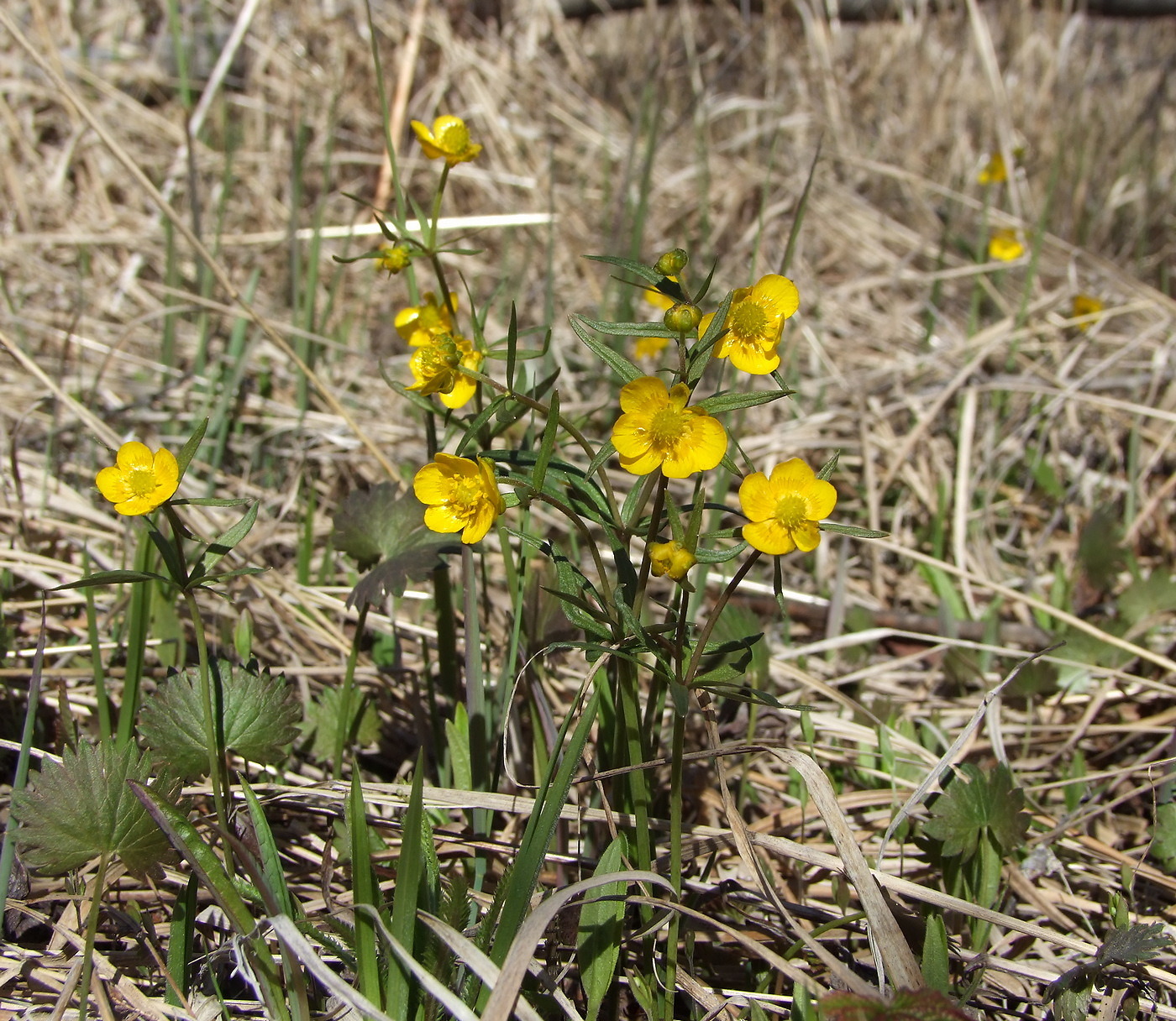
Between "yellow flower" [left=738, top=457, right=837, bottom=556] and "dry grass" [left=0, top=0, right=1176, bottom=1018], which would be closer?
"yellow flower" [left=738, top=457, right=837, bottom=556]

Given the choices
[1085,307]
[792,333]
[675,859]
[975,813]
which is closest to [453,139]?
[675,859]

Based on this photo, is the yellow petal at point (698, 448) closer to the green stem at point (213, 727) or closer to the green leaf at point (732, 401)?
the green leaf at point (732, 401)

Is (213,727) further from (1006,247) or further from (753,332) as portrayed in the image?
(1006,247)

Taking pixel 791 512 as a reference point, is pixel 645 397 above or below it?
above

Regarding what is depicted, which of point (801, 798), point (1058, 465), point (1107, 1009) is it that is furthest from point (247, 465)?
point (1058, 465)

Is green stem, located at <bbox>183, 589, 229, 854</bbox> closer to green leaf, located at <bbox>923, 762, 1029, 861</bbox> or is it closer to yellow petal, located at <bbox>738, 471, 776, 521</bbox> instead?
yellow petal, located at <bbox>738, 471, 776, 521</bbox>

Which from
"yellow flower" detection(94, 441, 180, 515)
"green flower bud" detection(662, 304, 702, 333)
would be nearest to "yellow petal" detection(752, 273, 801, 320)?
"green flower bud" detection(662, 304, 702, 333)

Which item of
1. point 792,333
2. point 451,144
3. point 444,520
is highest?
point 451,144
